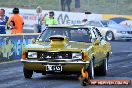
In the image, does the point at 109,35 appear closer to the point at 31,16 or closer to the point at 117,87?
the point at 31,16

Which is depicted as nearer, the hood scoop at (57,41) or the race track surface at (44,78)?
the race track surface at (44,78)

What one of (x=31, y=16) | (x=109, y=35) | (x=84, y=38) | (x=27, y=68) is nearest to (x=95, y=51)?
(x=84, y=38)

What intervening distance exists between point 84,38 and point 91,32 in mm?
343

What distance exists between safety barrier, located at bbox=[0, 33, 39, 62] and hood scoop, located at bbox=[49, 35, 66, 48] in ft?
18.5

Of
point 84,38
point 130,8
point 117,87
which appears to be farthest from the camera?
point 130,8

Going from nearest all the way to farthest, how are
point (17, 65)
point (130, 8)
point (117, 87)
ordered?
point (117, 87), point (17, 65), point (130, 8)

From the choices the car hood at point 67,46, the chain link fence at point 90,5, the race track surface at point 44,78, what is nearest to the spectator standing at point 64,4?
the chain link fence at point 90,5

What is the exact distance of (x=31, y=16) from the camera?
4381 centimetres

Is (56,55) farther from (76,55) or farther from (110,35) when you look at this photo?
(110,35)

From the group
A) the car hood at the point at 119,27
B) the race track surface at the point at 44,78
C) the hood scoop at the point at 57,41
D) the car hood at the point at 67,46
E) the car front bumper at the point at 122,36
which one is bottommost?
the car front bumper at the point at 122,36

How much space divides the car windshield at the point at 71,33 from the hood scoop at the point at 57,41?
78 cm

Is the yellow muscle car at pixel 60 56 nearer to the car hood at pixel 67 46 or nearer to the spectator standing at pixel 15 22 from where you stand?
the car hood at pixel 67 46

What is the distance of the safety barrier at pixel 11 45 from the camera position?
19188mm

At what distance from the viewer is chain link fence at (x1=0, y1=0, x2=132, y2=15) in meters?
47.3
